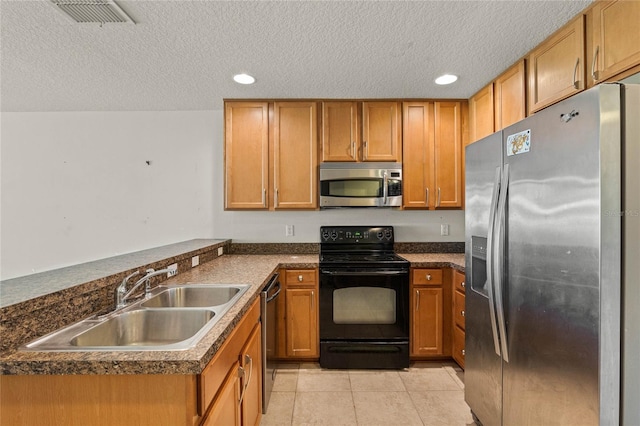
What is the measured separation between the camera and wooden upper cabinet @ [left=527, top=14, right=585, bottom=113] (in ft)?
5.40

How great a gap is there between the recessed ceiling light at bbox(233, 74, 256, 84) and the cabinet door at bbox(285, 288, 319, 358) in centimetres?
174

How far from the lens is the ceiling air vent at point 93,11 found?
155 cm

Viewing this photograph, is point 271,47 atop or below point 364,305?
atop

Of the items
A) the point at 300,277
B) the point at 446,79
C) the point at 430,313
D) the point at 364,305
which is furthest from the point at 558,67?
the point at 300,277

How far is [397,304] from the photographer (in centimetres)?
256

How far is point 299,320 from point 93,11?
2433 millimetres

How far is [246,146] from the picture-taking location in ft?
9.46

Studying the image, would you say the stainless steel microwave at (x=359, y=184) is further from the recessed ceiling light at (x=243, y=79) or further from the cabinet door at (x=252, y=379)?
the cabinet door at (x=252, y=379)

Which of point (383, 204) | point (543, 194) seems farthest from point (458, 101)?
point (543, 194)

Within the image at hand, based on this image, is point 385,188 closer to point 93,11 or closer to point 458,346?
point 458,346

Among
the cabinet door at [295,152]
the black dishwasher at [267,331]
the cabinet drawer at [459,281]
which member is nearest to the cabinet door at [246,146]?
the cabinet door at [295,152]

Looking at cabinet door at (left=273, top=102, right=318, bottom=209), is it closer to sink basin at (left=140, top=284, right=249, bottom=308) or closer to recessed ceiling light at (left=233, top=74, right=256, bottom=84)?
recessed ceiling light at (left=233, top=74, right=256, bottom=84)

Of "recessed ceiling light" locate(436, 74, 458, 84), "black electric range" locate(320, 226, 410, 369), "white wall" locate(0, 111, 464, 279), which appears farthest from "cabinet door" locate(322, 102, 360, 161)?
"black electric range" locate(320, 226, 410, 369)

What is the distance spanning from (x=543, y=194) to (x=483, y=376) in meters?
1.08
